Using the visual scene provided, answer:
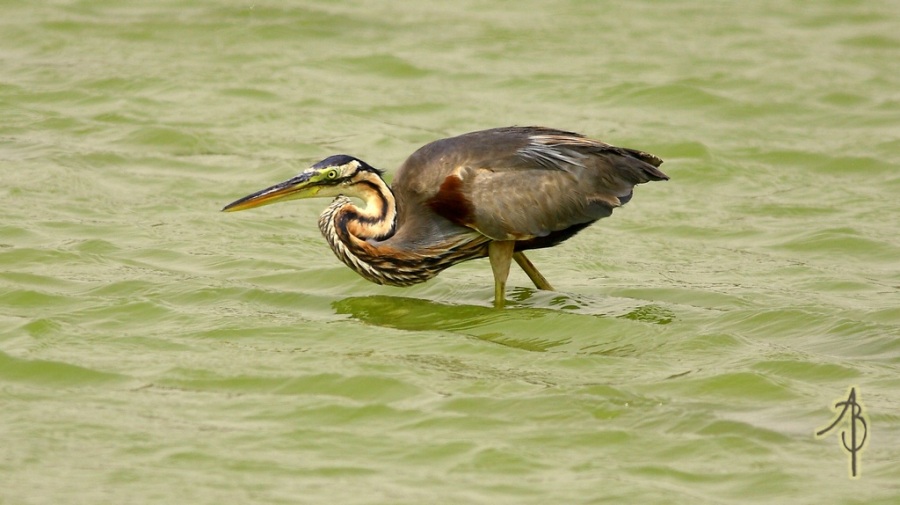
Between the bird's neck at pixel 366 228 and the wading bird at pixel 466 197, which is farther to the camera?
the bird's neck at pixel 366 228

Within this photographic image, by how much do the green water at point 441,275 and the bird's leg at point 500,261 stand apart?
17 centimetres

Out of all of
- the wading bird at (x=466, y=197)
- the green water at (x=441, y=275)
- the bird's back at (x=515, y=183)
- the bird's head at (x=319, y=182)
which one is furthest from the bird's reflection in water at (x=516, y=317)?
the bird's head at (x=319, y=182)

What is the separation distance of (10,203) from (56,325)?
123 inches

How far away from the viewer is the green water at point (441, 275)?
24.5ft

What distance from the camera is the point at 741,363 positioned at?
908cm

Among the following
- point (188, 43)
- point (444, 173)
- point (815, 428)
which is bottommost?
point (815, 428)

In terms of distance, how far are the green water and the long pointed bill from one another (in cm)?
74

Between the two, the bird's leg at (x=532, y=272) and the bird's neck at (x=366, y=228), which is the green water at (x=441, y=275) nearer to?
the bird's leg at (x=532, y=272)

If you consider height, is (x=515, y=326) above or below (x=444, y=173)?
below

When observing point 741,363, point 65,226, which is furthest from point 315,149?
point 741,363

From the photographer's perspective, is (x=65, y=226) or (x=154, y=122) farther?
(x=154, y=122)

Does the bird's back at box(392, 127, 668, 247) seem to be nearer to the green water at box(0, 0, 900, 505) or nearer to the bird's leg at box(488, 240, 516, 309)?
the bird's leg at box(488, 240, 516, 309)

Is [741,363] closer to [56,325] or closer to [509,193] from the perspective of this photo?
[509,193]

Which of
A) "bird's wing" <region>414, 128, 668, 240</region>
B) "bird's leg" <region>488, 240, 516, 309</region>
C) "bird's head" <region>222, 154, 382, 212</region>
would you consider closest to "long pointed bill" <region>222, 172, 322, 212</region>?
"bird's head" <region>222, 154, 382, 212</region>
